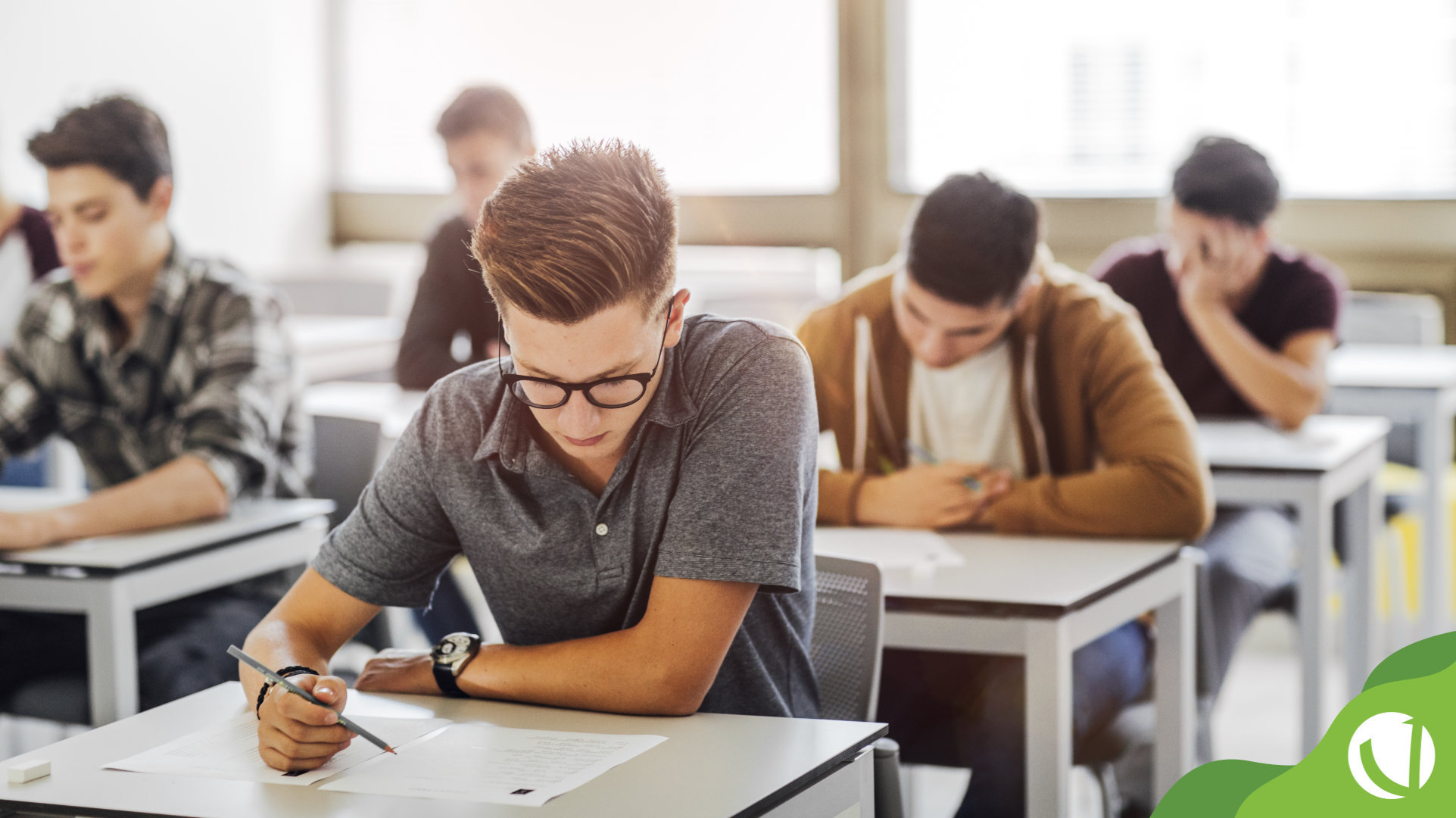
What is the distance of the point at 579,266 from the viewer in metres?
1.34

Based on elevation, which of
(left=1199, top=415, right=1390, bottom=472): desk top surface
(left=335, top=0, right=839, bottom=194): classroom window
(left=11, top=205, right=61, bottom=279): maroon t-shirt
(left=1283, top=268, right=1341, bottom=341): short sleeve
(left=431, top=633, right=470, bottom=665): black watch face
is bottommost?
(left=1199, top=415, right=1390, bottom=472): desk top surface

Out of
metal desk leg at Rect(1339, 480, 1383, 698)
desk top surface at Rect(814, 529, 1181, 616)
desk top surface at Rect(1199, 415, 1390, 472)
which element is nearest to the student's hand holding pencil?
desk top surface at Rect(814, 529, 1181, 616)

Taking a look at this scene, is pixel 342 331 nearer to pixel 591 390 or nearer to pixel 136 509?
pixel 136 509

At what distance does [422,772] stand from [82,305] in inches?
63.8

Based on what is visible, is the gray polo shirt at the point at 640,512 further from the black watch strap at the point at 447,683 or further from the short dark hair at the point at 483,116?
the short dark hair at the point at 483,116

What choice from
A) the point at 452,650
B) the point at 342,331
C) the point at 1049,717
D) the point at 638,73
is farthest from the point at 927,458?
the point at 638,73

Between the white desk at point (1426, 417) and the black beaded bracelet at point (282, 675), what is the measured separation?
276 cm

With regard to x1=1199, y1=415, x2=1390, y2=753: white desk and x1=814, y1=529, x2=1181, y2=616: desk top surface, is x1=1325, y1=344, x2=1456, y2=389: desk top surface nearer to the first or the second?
x1=1199, y1=415, x2=1390, y2=753: white desk

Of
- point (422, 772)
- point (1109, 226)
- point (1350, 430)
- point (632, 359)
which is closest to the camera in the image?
point (422, 772)

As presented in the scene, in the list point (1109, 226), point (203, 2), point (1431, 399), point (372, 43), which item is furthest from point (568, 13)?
point (1431, 399)

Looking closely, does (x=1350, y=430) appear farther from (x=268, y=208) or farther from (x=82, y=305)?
(x=268, y=208)

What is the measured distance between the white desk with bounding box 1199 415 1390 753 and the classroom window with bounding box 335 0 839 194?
2.39 metres

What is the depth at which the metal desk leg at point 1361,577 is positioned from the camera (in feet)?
10.3

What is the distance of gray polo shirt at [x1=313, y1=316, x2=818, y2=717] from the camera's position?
4.72 ft
